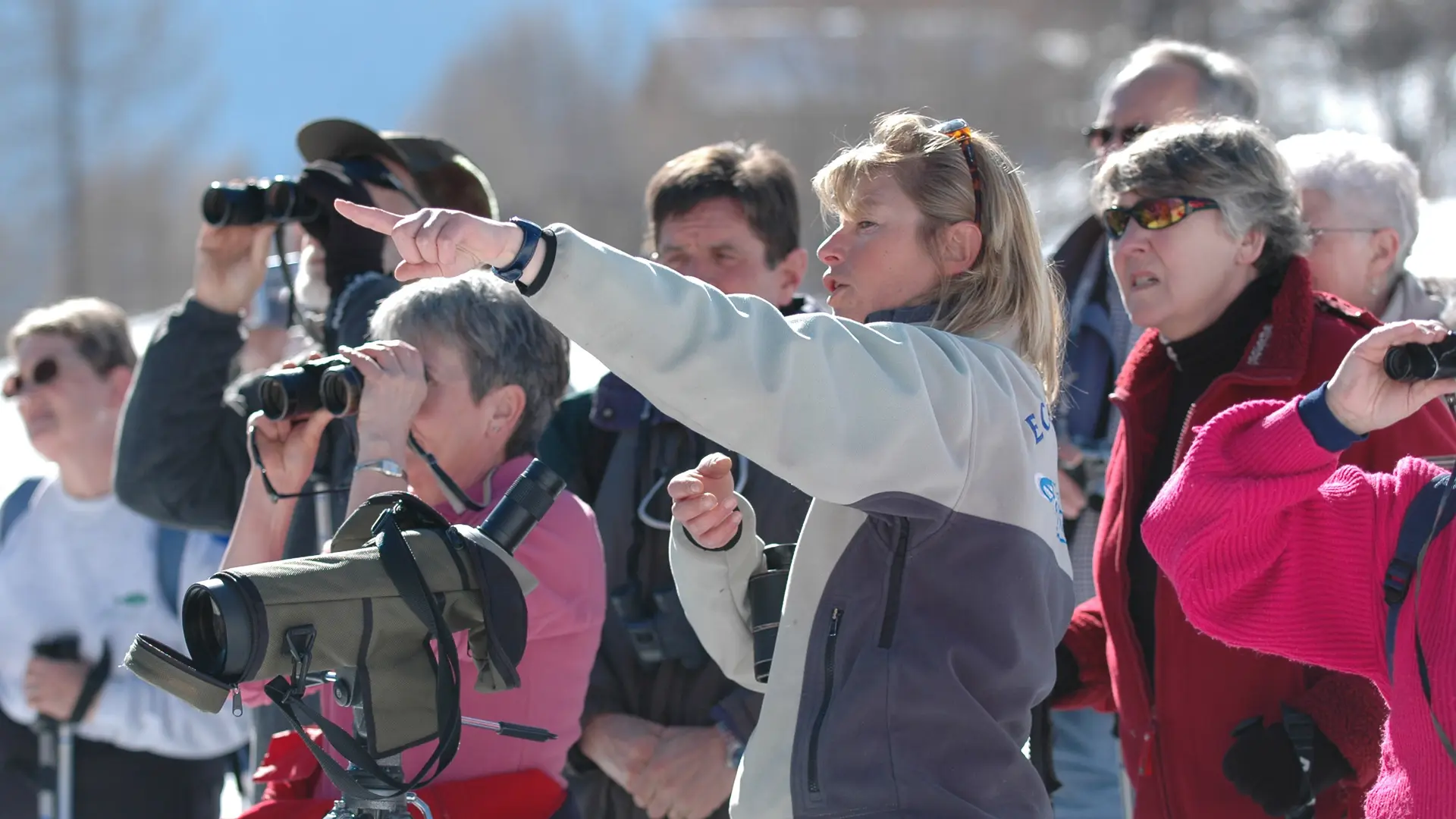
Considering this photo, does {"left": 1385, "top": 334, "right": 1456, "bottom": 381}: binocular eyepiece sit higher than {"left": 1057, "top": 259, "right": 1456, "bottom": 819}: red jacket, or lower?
higher

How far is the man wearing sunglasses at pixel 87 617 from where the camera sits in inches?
150

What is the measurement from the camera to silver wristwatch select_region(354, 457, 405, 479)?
2.58 metres

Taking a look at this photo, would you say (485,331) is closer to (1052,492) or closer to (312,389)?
(312,389)

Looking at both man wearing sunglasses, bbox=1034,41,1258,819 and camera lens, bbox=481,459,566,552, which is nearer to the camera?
camera lens, bbox=481,459,566,552

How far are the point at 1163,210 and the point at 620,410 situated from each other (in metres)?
1.15

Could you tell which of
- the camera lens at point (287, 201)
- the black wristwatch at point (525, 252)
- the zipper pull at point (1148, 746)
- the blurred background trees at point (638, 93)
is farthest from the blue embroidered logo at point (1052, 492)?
the blurred background trees at point (638, 93)

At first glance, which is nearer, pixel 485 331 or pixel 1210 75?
pixel 485 331

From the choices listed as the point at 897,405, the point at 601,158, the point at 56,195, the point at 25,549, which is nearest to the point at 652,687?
the point at 897,405

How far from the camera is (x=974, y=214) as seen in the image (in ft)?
7.63

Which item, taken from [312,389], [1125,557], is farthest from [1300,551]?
[312,389]

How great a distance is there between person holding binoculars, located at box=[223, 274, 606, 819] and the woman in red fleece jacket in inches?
39.7

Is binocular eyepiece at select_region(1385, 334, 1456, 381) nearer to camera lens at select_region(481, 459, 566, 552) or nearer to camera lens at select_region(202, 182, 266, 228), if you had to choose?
camera lens at select_region(481, 459, 566, 552)

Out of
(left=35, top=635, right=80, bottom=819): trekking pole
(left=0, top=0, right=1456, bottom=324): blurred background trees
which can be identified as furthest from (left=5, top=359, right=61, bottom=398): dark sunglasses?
(left=0, top=0, right=1456, bottom=324): blurred background trees

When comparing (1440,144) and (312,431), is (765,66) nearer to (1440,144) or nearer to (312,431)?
(1440,144)
